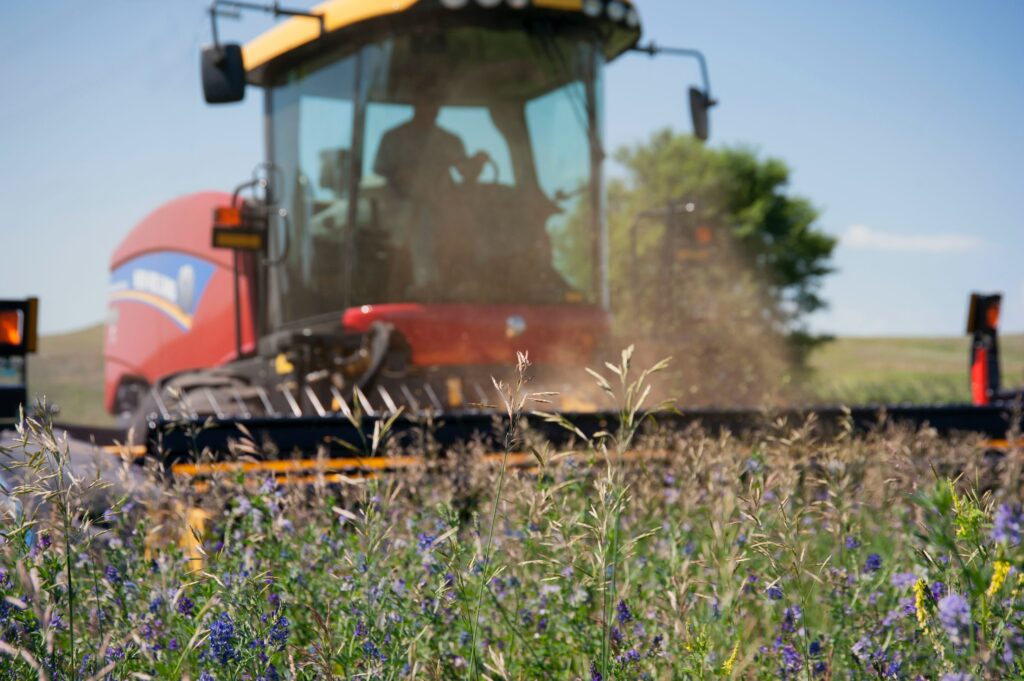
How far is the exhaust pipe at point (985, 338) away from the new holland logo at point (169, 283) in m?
5.97

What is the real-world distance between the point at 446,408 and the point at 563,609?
13.3 feet

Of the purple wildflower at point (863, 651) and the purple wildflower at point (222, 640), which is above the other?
the purple wildflower at point (222, 640)

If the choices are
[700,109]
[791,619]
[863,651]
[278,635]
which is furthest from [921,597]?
[700,109]

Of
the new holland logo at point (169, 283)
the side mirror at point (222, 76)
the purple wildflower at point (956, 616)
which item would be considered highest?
the side mirror at point (222, 76)

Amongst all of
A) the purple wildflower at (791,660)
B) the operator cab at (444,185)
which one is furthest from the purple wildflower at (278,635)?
the operator cab at (444,185)

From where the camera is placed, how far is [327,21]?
251 inches

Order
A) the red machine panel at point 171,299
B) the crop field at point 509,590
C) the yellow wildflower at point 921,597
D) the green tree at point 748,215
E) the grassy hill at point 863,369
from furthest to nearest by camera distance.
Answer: the green tree at point 748,215 → the grassy hill at point 863,369 → the red machine panel at point 171,299 → the crop field at point 509,590 → the yellow wildflower at point 921,597

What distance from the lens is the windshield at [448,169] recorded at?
20.5 ft

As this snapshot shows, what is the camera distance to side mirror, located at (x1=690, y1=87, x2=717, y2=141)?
698cm

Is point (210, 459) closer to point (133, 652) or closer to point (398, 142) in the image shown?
point (133, 652)

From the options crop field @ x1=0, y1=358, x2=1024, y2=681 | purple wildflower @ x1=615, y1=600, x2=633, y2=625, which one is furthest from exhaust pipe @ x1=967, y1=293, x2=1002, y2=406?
purple wildflower @ x1=615, y1=600, x2=633, y2=625

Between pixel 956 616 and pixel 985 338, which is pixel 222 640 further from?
pixel 985 338

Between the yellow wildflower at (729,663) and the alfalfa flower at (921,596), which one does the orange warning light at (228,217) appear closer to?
the yellow wildflower at (729,663)

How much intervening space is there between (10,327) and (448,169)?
266cm
